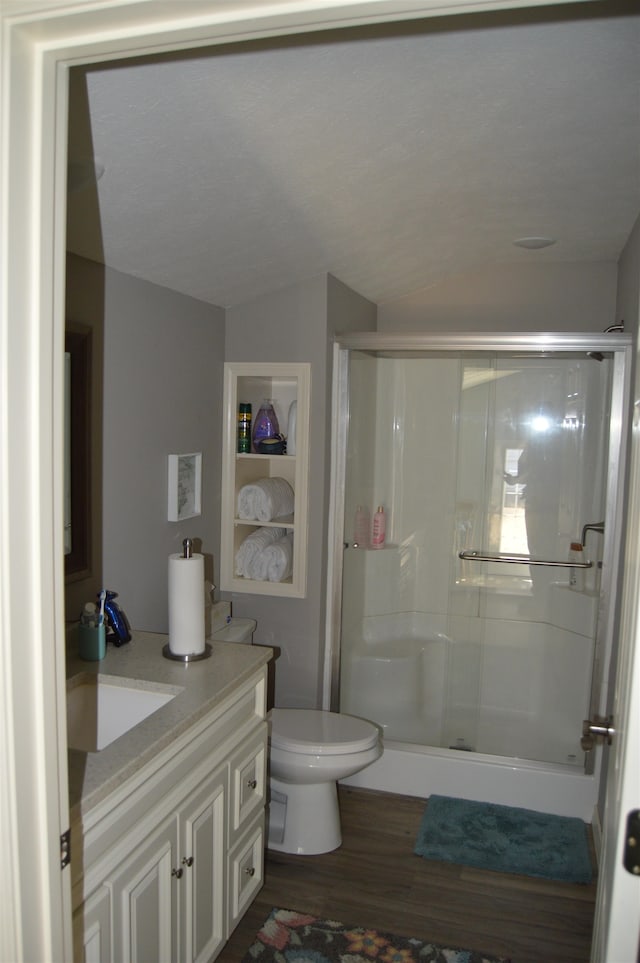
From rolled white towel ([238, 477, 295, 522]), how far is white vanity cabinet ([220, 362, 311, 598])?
2cm

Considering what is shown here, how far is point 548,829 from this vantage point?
294 centimetres

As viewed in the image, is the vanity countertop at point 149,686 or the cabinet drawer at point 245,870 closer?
the vanity countertop at point 149,686

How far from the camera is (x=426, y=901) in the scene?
8.16 feet

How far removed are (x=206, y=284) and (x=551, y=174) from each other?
1.24m

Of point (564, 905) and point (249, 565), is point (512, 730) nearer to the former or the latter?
point (564, 905)

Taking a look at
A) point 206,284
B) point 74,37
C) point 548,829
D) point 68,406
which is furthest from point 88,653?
point 548,829

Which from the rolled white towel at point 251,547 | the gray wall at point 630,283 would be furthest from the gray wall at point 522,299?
the rolled white towel at point 251,547

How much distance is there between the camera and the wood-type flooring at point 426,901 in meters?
2.31

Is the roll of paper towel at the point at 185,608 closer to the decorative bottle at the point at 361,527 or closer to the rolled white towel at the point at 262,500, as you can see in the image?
the rolled white towel at the point at 262,500

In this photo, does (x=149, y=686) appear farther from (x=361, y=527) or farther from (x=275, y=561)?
(x=361, y=527)

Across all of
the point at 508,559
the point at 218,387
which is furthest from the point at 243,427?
the point at 508,559

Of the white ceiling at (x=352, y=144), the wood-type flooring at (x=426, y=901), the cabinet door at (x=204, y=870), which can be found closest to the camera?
the white ceiling at (x=352, y=144)

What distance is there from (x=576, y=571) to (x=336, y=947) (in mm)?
1880

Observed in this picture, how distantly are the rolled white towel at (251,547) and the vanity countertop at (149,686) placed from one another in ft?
2.76
